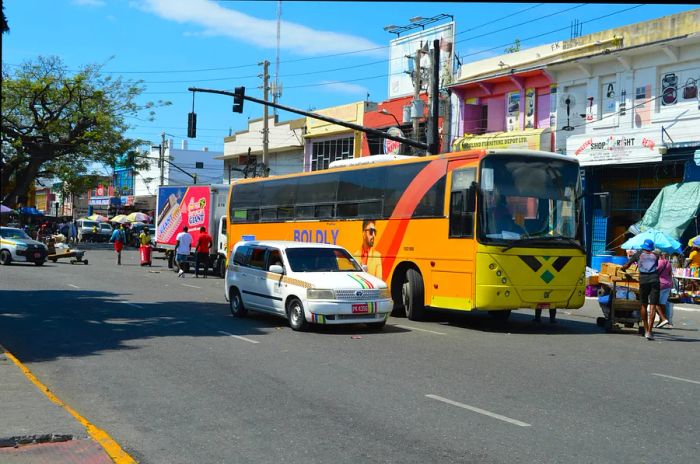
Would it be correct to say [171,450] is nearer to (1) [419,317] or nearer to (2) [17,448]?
(2) [17,448]

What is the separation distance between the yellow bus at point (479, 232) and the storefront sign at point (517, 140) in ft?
42.0

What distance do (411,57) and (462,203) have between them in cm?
2301

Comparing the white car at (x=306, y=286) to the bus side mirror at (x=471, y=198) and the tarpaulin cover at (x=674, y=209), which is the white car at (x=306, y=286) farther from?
the tarpaulin cover at (x=674, y=209)

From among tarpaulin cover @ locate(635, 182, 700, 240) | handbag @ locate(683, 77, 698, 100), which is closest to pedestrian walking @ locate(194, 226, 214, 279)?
tarpaulin cover @ locate(635, 182, 700, 240)

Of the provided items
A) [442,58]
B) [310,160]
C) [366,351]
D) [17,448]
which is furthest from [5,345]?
[310,160]

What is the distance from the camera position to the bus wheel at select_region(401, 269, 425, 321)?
17.3 m

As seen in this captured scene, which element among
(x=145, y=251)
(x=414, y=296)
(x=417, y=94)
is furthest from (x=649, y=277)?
(x=145, y=251)

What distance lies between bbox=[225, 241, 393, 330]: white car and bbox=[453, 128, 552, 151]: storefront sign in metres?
16.5

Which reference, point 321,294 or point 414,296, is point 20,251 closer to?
point 414,296

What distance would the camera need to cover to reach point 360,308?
14453mm

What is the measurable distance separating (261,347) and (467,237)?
5204 mm

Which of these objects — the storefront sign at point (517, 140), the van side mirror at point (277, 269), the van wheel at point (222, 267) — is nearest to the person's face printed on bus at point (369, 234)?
the van side mirror at point (277, 269)

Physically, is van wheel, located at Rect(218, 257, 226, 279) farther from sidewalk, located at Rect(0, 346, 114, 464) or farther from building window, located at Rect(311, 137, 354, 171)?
sidewalk, located at Rect(0, 346, 114, 464)

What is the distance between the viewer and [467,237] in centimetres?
1577
